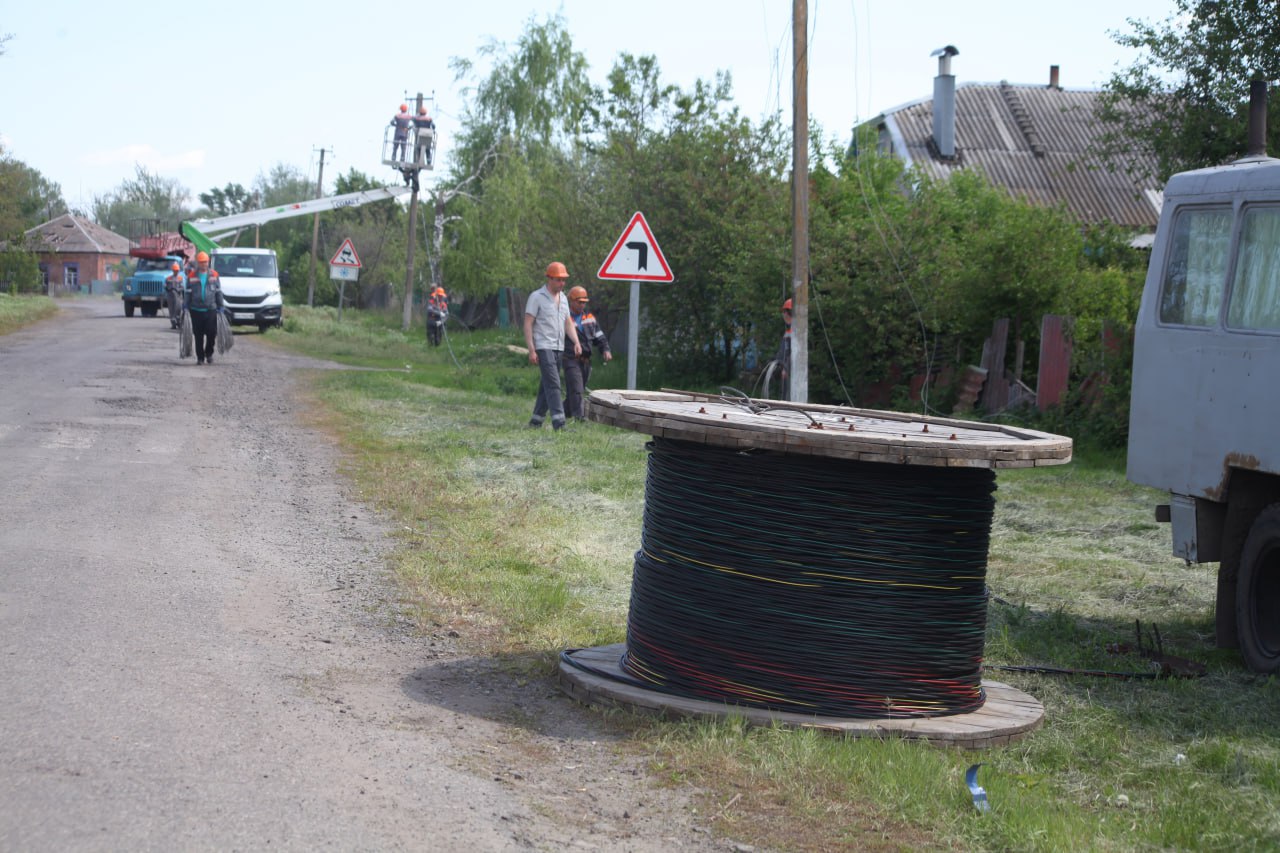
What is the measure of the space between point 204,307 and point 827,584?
66.5 feet

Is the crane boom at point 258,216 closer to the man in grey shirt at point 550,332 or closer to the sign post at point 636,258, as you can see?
the man in grey shirt at point 550,332

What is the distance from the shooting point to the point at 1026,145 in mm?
39344

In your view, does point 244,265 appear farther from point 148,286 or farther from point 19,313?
point 148,286

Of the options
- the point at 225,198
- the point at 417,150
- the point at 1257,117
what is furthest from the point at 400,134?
the point at 225,198

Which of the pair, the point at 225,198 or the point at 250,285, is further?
the point at 225,198

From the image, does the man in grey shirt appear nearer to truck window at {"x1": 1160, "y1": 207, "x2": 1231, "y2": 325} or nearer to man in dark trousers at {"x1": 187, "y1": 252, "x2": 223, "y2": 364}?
truck window at {"x1": 1160, "y1": 207, "x2": 1231, "y2": 325}

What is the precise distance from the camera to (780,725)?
5000 millimetres

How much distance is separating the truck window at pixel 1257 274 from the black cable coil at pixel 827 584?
2422 millimetres

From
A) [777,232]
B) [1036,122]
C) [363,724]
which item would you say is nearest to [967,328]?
[777,232]

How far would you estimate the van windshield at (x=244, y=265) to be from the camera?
37219 millimetres

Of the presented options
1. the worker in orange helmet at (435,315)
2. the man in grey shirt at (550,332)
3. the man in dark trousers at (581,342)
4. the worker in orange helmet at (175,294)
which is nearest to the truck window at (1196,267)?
the man in grey shirt at (550,332)

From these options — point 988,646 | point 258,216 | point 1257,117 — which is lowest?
point 988,646

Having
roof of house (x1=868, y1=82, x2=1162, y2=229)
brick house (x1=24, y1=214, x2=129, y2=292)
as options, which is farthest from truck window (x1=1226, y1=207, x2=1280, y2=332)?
brick house (x1=24, y1=214, x2=129, y2=292)

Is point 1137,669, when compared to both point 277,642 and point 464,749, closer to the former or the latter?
point 464,749
